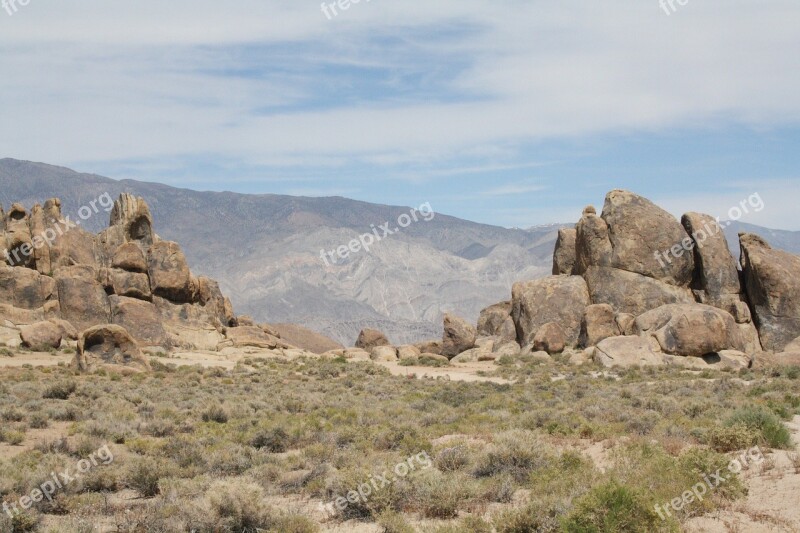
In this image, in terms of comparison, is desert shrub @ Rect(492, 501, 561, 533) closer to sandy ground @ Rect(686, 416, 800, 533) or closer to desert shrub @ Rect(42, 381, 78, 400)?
sandy ground @ Rect(686, 416, 800, 533)

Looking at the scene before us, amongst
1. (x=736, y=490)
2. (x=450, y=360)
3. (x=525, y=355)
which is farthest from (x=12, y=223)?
(x=736, y=490)

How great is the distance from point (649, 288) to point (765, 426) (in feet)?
108

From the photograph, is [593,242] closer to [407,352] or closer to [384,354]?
[407,352]

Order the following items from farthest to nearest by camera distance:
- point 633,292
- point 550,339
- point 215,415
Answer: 1. point 633,292
2. point 550,339
3. point 215,415

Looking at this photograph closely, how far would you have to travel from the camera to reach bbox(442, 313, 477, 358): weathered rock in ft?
167

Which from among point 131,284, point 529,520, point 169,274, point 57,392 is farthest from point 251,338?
point 529,520

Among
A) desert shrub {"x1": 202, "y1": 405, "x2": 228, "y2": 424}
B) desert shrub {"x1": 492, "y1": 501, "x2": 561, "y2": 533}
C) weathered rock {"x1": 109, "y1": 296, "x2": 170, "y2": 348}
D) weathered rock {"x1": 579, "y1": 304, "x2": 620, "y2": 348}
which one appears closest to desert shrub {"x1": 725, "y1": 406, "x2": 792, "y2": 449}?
desert shrub {"x1": 492, "y1": 501, "x2": 561, "y2": 533}

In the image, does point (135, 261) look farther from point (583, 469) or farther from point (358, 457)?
point (583, 469)

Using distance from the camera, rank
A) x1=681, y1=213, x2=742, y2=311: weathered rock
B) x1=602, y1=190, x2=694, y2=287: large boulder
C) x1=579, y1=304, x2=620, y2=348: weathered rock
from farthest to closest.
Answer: x1=602, y1=190, x2=694, y2=287: large boulder → x1=681, y1=213, x2=742, y2=311: weathered rock → x1=579, y1=304, x2=620, y2=348: weathered rock

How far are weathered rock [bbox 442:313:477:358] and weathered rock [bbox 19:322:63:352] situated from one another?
2459 centimetres

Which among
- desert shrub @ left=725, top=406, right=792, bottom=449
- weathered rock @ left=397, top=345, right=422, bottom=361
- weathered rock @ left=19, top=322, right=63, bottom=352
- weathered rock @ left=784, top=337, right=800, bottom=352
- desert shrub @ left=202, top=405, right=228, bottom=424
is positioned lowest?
weathered rock @ left=397, top=345, right=422, bottom=361

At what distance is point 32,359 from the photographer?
3844 centimetres

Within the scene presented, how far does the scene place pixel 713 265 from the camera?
46.8 m

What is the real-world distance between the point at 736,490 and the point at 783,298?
121 ft
